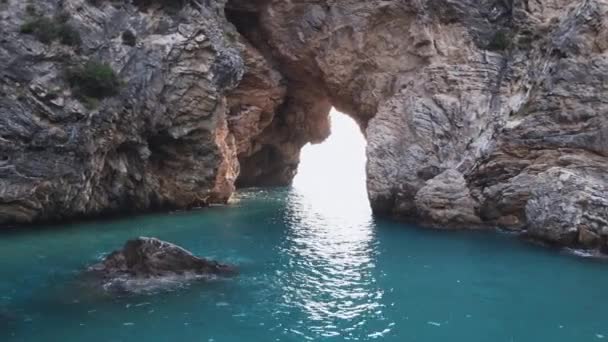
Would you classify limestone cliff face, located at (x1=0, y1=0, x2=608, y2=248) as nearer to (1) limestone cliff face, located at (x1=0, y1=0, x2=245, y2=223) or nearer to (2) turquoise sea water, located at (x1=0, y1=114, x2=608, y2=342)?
(1) limestone cliff face, located at (x1=0, y1=0, x2=245, y2=223)

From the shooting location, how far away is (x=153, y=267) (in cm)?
2084

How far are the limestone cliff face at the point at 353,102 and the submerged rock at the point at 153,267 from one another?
12.7 m

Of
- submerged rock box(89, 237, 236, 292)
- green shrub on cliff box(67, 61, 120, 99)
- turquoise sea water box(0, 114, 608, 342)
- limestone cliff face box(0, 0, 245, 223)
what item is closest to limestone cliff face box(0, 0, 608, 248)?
limestone cliff face box(0, 0, 245, 223)

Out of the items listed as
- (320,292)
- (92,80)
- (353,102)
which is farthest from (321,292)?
(353,102)

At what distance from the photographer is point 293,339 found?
15.3 metres

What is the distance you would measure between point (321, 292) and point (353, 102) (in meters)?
29.0

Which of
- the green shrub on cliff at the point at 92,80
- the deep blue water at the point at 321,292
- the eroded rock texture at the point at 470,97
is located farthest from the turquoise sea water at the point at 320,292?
the green shrub on cliff at the point at 92,80

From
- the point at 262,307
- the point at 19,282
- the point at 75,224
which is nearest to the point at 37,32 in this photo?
the point at 75,224

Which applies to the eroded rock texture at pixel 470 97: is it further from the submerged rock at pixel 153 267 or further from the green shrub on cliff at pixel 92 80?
the submerged rock at pixel 153 267

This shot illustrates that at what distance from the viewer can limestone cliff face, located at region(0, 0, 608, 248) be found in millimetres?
30172

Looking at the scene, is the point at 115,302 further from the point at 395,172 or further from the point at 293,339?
the point at 395,172

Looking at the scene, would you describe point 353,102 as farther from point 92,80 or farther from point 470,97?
point 92,80

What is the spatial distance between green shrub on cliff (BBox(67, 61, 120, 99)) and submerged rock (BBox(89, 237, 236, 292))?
48.5ft

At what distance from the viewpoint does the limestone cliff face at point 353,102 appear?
3017cm
